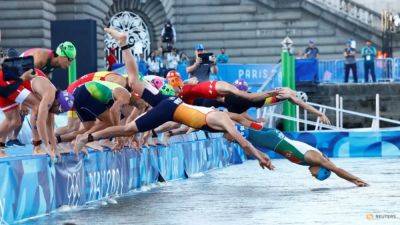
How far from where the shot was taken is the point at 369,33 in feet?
171

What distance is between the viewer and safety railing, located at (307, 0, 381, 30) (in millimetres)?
52875

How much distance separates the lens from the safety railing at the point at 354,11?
52875 mm

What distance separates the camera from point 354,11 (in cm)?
5359

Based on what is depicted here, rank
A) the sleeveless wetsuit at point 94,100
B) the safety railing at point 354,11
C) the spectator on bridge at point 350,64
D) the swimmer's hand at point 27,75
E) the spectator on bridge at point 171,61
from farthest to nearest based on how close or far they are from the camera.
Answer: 1. the safety railing at point 354,11
2. the spectator on bridge at point 350,64
3. the spectator on bridge at point 171,61
4. the sleeveless wetsuit at point 94,100
5. the swimmer's hand at point 27,75

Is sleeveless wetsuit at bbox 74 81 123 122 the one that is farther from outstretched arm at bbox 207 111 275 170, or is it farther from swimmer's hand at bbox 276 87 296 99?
swimmer's hand at bbox 276 87 296 99

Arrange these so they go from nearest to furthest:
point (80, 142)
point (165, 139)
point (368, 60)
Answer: point (80, 142)
point (165, 139)
point (368, 60)

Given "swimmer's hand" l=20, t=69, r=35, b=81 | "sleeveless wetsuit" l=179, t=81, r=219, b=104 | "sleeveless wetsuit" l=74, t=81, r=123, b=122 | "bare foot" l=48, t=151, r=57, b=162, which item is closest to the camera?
"bare foot" l=48, t=151, r=57, b=162

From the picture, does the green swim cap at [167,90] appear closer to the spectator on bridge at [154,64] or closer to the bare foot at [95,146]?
the bare foot at [95,146]

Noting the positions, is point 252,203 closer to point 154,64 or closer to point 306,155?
point 306,155

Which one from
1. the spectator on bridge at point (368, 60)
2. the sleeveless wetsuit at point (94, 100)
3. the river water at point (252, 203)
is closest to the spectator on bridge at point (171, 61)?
the spectator on bridge at point (368, 60)

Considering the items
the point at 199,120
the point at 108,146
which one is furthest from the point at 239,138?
the point at 108,146

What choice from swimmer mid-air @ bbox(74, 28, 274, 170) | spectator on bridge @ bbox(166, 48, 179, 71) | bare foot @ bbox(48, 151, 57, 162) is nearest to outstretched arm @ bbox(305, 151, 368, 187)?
swimmer mid-air @ bbox(74, 28, 274, 170)

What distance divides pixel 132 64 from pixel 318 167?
337 centimetres

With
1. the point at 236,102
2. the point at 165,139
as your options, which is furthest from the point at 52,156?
the point at 165,139
